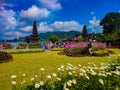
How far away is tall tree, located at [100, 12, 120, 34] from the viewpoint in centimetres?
7000

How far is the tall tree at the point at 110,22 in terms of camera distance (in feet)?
230

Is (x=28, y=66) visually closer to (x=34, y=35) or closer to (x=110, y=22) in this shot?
(x=34, y=35)

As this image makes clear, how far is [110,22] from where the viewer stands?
7056cm

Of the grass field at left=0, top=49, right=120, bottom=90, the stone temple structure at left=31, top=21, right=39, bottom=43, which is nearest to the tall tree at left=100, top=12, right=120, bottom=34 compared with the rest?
the stone temple structure at left=31, top=21, right=39, bottom=43

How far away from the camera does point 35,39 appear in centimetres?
6225

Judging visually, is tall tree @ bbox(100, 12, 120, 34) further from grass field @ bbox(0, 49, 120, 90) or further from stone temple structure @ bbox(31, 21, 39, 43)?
grass field @ bbox(0, 49, 120, 90)

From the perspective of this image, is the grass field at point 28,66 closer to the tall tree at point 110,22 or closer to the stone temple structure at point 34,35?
the stone temple structure at point 34,35

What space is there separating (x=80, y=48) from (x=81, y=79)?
1726 centimetres

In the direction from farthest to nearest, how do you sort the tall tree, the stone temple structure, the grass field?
the tall tree → the stone temple structure → the grass field

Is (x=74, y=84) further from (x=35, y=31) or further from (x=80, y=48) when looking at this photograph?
(x=35, y=31)

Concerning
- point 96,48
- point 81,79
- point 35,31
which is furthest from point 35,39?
point 81,79

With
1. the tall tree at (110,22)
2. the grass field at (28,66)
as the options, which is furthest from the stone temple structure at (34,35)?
the grass field at (28,66)

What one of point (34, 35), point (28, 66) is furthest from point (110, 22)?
point (28, 66)

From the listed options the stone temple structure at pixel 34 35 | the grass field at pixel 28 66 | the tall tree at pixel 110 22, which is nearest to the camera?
the grass field at pixel 28 66
